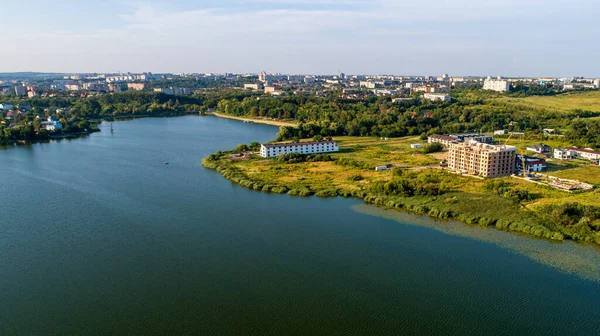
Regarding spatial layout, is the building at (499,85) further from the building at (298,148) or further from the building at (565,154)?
the building at (298,148)

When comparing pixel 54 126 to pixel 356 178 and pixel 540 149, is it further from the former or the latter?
pixel 540 149

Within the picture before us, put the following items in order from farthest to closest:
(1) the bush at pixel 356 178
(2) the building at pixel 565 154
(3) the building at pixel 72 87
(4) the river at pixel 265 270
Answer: (3) the building at pixel 72 87
(2) the building at pixel 565 154
(1) the bush at pixel 356 178
(4) the river at pixel 265 270

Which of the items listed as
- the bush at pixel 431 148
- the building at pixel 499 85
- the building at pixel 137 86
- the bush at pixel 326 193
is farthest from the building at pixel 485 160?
the building at pixel 137 86

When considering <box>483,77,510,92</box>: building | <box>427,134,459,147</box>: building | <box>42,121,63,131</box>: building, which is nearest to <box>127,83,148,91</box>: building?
<box>42,121,63,131</box>: building

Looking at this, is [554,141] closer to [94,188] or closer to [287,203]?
[287,203]

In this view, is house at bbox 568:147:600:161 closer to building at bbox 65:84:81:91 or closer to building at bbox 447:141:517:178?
building at bbox 447:141:517:178

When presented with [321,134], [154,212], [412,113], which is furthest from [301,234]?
[412,113]

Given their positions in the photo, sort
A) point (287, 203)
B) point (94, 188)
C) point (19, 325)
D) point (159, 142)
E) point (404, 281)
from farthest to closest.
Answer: point (159, 142)
point (94, 188)
point (287, 203)
point (404, 281)
point (19, 325)
